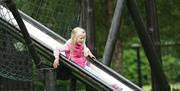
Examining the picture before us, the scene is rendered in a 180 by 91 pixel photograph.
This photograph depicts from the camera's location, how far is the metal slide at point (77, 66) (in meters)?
5.64

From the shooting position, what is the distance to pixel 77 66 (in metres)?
5.65

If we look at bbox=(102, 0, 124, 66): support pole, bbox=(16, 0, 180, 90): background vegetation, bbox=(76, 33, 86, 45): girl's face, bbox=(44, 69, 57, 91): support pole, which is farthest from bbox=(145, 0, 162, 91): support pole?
bbox=(44, 69, 57, 91): support pole

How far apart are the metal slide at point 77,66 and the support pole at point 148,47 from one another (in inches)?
27.3

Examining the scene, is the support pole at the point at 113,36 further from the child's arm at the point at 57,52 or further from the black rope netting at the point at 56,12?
the child's arm at the point at 57,52

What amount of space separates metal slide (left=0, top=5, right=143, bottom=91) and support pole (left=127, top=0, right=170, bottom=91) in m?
0.69

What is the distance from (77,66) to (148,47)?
123 centimetres

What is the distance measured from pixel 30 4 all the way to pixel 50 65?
1522 mm

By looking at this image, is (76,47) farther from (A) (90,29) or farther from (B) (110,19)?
(B) (110,19)

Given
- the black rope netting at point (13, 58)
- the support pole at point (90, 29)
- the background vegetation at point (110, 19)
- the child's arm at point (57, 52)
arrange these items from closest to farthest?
the child's arm at point (57, 52) → the black rope netting at point (13, 58) → the support pole at point (90, 29) → the background vegetation at point (110, 19)

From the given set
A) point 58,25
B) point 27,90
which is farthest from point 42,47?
→ point 27,90

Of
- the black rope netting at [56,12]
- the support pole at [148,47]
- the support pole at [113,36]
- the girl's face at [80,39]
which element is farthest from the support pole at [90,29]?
the girl's face at [80,39]

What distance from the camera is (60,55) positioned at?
5.66 m

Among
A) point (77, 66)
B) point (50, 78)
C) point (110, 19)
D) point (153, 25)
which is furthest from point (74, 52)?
point (110, 19)

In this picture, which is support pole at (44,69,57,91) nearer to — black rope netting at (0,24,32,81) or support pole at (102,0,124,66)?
black rope netting at (0,24,32,81)
